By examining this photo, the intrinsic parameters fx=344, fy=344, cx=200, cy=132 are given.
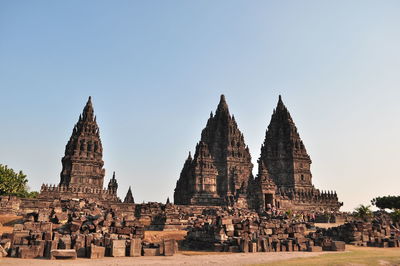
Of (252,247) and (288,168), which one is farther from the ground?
(288,168)

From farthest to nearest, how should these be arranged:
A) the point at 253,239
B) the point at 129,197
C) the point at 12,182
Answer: the point at 129,197, the point at 12,182, the point at 253,239

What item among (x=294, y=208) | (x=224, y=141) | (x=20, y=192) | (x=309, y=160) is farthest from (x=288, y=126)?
(x=20, y=192)

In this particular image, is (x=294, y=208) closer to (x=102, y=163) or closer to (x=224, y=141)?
(x=224, y=141)

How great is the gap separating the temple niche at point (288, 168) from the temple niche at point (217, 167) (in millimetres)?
4385

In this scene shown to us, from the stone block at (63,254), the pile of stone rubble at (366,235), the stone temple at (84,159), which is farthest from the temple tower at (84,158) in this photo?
the stone block at (63,254)

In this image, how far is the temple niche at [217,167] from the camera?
187 ft

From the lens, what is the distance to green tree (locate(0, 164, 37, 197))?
41969 mm

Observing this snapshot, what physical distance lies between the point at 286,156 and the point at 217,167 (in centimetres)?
1288

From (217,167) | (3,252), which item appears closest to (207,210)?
(3,252)

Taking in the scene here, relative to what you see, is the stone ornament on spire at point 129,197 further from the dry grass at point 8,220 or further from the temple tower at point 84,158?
the dry grass at point 8,220

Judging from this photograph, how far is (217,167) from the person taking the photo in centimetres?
6438

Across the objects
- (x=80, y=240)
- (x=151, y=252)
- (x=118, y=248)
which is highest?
(x=80, y=240)

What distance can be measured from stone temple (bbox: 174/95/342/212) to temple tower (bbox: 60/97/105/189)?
1553 centimetres

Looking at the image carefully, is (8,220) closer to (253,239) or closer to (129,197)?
(253,239)
